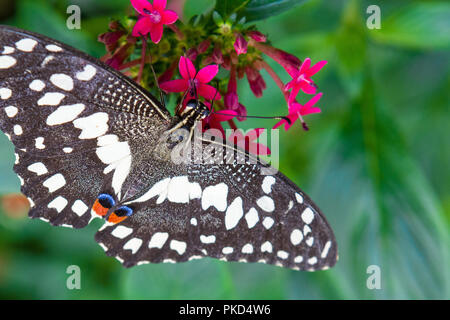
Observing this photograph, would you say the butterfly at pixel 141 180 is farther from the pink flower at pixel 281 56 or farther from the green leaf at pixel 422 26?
the green leaf at pixel 422 26

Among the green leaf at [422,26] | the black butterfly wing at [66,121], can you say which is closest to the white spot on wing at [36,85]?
the black butterfly wing at [66,121]

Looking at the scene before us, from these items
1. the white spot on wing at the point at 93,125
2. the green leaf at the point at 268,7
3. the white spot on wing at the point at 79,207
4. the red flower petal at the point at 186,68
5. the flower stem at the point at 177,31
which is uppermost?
the green leaf at the point at 268,7

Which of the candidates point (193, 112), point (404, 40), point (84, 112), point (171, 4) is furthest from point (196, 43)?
point (404, 40)

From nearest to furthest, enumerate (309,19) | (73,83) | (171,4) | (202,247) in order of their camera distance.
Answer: (73,83)
(202,247)
(171,4)
(309,19)

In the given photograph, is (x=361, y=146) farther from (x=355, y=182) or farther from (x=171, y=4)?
(x=171, y=4)

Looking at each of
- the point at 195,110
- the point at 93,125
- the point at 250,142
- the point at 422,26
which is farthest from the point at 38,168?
the point at 422,26

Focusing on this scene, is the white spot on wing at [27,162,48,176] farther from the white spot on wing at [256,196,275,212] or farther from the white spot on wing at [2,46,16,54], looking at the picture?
the white spot on wing at [256,196,275,212]

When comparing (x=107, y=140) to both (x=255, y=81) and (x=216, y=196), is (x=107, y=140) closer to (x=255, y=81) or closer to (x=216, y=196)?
(x=216, y=196)
